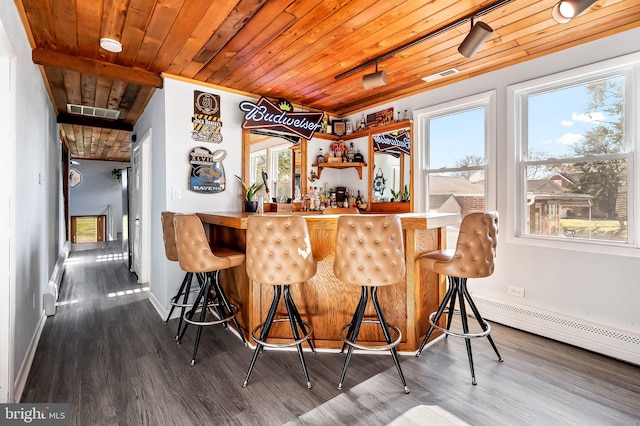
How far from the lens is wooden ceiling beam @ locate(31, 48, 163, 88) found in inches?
109

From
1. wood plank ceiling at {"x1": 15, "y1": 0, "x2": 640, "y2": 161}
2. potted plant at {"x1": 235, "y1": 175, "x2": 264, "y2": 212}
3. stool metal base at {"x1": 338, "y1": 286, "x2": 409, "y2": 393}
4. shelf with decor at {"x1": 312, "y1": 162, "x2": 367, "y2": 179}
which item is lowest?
stool metal base at {"x1": 338, "y1": 286, "x2": 409, "y2": 393}

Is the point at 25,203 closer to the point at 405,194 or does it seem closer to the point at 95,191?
the point at 405,194

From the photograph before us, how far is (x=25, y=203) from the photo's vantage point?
2350 mm

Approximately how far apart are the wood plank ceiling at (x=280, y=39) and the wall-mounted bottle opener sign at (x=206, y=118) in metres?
0.18

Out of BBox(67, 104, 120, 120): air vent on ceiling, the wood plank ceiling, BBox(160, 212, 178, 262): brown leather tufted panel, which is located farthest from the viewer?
BBox(67, 104, 120, 120): air vent on ceiling

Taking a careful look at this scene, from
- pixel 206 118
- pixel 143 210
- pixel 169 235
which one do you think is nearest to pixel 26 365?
pixel 169 235

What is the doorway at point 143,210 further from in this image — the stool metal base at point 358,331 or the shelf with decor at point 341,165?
the stool metal base at point 358,331

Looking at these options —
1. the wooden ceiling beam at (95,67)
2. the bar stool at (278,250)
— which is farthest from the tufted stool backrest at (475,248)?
the wooden ceiling beam at (95,67)

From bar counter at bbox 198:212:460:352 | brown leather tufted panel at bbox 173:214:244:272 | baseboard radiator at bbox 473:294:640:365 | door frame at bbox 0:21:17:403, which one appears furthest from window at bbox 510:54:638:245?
door frame at bbox 0:21:17:403

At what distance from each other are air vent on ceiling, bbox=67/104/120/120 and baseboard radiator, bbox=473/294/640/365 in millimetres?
5180

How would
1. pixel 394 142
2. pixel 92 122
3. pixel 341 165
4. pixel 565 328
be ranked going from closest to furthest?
pixel 565 328, pixel 394 142, pixel 341 165, pixel 92 122

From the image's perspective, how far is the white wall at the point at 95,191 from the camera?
31.9ft

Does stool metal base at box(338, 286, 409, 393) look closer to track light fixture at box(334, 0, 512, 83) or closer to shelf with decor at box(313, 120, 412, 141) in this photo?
track light fixture at box(334, 0, 512, 83)

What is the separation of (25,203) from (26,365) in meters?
1.12
